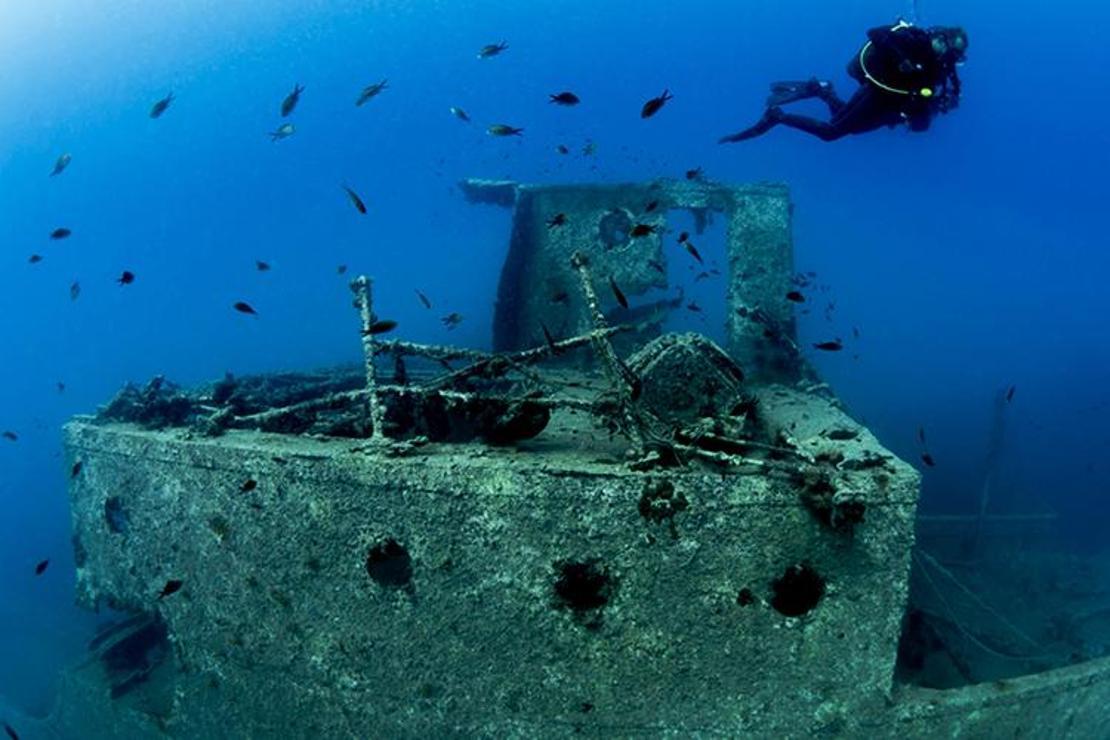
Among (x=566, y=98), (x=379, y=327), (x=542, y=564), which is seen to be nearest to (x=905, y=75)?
(x=566, y=98)

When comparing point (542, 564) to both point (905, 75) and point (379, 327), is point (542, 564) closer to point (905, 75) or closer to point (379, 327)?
point (379, 327)

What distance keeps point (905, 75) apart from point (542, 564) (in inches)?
251

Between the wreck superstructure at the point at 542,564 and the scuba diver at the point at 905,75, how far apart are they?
12.8ft

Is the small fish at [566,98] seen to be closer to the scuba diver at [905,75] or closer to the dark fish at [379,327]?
the dark fish at [379,327]

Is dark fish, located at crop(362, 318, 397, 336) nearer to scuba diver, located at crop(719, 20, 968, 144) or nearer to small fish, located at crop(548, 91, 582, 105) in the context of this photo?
small fish, located at crop(548, 91, 582, 105)

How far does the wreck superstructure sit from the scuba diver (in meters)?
3.89

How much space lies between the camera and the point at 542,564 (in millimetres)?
4227

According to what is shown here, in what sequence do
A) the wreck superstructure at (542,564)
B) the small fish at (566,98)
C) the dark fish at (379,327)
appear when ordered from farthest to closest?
the small fish at (566,98), the dark fish at (379,327), the wreck superstructure at (542,564)

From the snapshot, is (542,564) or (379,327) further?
(379,327)

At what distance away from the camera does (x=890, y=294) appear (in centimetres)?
8162

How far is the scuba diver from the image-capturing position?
700 centimetres

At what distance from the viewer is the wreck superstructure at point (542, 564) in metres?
4.05

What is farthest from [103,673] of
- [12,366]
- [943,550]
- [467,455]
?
[12,366]

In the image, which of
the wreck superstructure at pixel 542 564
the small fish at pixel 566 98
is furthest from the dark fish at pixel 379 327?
the small fish at pixel 566 98
